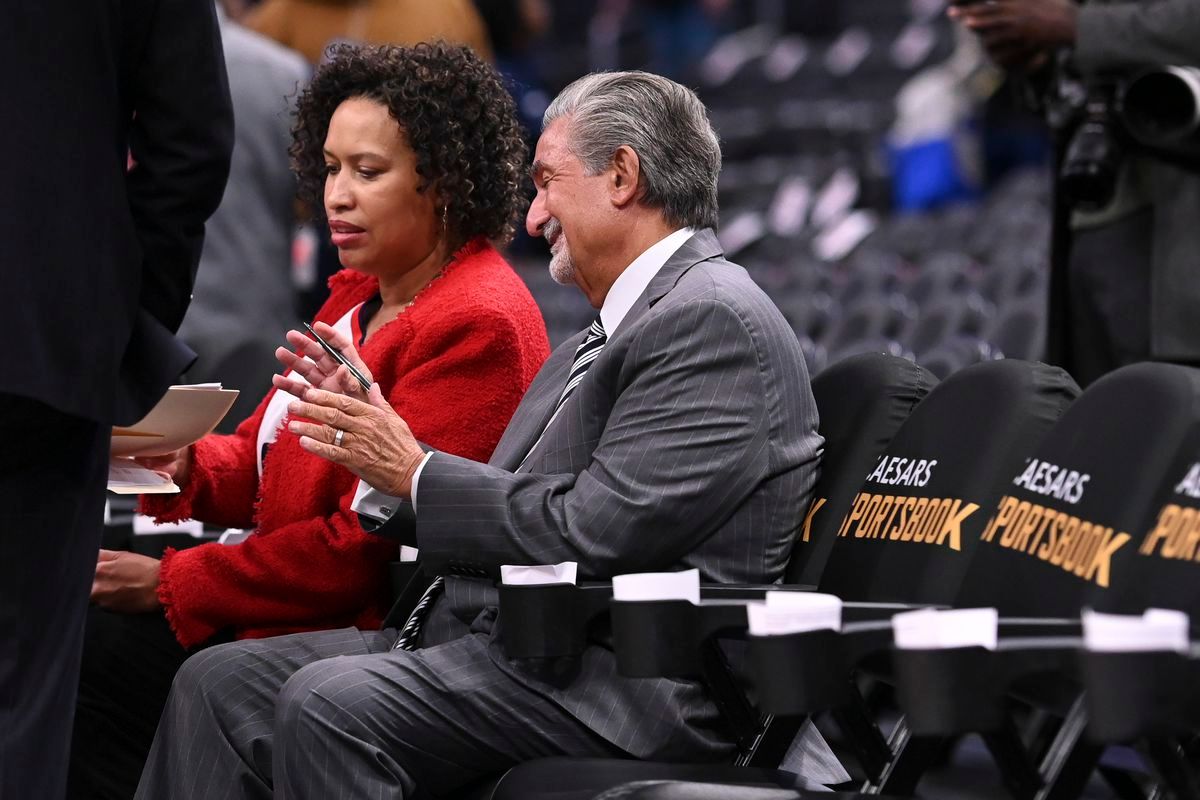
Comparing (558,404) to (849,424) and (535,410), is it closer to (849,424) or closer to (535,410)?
(535,410)

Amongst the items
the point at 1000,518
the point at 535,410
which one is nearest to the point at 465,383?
the point at 535,410

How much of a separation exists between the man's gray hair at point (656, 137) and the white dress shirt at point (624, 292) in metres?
0.04

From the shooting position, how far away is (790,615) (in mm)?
1808

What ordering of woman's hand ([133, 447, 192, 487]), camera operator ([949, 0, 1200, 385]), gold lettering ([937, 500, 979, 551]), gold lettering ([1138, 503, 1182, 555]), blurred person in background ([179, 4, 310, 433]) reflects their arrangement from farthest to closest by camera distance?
blurred person in background ([179, 4, 310, 433]), camera operator ([949, 0, 1200, 385]), woman's hand ([133, 447, 192, 487]), gold lettering ([937, 500, 979, 551]), gold lettering ([1138, 503, 1182, 555])

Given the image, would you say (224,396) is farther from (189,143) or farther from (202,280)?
(202,280)

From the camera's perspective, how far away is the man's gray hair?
8.09ft

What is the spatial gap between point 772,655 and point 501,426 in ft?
3.25

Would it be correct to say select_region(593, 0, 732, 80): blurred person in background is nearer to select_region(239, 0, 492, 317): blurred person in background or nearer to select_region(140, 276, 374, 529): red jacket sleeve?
select_region(239, 0, 492, 317): blurred person in background

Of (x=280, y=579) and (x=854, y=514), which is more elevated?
(x=854, y=514)

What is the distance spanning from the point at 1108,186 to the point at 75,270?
2186 mm

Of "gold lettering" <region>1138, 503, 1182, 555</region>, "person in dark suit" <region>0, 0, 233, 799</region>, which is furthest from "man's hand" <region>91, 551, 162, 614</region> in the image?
"gold lettering" <region>1138, 503, 1182, 555</region>

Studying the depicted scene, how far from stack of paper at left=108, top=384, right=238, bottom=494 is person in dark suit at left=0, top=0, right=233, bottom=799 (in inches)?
12.4

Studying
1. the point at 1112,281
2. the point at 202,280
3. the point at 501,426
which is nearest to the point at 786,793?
the point at 501,426

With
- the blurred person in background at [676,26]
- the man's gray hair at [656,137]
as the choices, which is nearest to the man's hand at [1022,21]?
the man's gray hair at [656,137]
